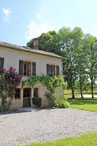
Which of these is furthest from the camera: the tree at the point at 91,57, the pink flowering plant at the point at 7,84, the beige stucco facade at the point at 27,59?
the tree at the point at 91,57

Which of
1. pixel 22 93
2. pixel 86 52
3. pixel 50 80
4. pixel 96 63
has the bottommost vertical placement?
pixel 22 93

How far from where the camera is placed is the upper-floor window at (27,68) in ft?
60.0

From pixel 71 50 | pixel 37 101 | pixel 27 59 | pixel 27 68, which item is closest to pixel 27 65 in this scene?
pixel 27 68

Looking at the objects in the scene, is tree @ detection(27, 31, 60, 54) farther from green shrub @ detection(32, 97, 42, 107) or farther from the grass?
the grass

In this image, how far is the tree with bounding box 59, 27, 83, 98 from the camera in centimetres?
3356

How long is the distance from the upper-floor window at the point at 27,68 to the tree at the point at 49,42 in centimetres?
1414

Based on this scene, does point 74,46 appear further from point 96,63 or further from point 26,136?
point 26,136

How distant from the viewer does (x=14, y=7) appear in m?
13.8

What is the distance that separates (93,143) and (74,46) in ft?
95.1

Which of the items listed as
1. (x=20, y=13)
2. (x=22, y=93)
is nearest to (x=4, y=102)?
(x=22, y=93)

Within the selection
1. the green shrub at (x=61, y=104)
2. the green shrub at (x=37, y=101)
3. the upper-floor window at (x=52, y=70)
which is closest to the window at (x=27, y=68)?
the upper-floor window at (x=52, y=70)

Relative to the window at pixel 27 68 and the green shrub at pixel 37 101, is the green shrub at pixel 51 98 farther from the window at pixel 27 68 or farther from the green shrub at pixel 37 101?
the window at pixel 27 68

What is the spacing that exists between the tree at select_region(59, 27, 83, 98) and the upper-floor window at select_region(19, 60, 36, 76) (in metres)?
14.9

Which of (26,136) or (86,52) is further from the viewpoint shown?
(86,52)
